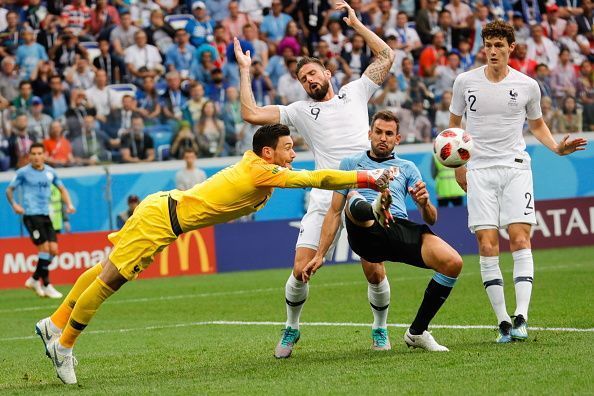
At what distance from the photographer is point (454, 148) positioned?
915cm

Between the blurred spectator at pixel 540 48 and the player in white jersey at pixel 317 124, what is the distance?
1536cm

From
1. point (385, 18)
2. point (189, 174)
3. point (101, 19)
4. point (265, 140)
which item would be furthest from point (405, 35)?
point (265, 140)

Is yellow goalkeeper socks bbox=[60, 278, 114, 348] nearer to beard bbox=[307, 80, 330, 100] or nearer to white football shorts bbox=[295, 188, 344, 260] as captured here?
white football shorts bbox=[295, 188, 344, 260]

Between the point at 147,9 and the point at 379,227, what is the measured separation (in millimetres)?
15978

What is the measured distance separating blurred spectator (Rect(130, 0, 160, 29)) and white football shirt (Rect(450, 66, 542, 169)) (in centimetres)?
1485

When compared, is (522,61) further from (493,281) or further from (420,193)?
(420,193)

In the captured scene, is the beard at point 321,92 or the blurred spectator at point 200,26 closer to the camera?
the beard at point 321,92

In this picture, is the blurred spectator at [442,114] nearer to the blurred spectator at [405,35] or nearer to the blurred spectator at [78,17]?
the blurred spectator at [405,35]

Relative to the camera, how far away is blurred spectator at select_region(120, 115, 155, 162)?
21594 mm

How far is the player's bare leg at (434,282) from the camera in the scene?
9062 mm

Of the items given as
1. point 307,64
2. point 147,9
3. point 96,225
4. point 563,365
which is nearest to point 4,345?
point 307,64

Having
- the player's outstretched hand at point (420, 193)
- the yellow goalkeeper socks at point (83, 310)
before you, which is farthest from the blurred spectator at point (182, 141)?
the player's outstretched hand at point (420, 193)

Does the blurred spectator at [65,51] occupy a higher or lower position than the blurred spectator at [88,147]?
higher

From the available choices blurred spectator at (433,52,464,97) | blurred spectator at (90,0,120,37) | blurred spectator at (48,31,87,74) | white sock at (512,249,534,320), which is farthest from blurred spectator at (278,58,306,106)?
white sock at (512,249,534,320)
